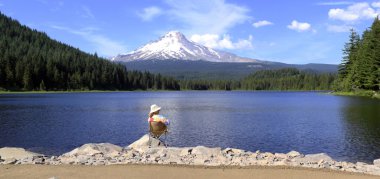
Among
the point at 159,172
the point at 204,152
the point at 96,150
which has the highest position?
the point at 159,172

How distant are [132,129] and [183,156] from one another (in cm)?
2260

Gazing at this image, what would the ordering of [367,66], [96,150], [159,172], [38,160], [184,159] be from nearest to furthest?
[159,172] → [38,160] → [184,159] → [96,150] → [367,66]

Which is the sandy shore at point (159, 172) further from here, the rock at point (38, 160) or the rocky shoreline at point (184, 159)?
the rocky shoreline at point (184, 159)

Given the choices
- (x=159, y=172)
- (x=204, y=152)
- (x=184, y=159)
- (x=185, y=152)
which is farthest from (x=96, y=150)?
(x=159, y=172)

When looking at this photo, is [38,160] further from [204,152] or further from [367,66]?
[367,66]

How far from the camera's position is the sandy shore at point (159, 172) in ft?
55.9

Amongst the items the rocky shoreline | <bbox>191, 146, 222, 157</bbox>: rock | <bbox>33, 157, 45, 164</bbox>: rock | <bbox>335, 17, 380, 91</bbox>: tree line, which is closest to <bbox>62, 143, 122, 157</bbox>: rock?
the rocky shoreline

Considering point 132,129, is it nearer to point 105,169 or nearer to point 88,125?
point 88,125

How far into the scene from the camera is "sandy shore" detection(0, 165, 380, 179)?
17031 millimetres

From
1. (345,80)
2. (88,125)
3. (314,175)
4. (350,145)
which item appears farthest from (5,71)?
(314,175)

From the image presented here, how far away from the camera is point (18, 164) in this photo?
64.7 feet

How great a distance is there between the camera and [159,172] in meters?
17.8

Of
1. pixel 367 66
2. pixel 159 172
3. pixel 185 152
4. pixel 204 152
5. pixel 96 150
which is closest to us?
pixel 159 172

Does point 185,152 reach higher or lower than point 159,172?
lower
